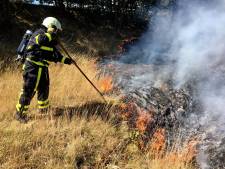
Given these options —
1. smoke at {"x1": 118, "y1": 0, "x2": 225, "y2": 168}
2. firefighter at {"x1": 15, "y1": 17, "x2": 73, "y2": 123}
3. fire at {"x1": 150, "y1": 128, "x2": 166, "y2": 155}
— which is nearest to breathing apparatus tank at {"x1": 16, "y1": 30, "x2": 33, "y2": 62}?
firefighter at {"x1": 15, "y1": 17, "x2": 73, "y2": 123}

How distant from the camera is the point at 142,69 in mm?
9633

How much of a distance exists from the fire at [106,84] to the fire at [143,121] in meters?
1.54

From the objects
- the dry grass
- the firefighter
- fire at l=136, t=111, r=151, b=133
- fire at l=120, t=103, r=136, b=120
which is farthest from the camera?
fire at l=120, t=103, r=136, b=120

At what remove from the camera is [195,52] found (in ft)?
33.9

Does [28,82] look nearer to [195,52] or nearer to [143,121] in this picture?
[143,121]

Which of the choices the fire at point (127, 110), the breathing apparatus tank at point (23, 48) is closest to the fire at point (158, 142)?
the fire at point (127, 110)

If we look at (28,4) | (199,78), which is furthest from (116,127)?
(28,4)

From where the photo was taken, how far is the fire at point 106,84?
8.23 metres

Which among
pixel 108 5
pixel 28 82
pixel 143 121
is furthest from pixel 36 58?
pixel 108 5

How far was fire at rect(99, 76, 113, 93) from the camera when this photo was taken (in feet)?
27.0

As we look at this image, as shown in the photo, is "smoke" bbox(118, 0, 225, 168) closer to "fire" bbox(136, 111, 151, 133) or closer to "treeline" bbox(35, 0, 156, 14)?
"fire" bbox(136, 111, 151, 133)

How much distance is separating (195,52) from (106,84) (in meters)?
3.39

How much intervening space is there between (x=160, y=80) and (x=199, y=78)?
95 cm

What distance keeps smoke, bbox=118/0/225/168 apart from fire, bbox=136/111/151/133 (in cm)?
104
